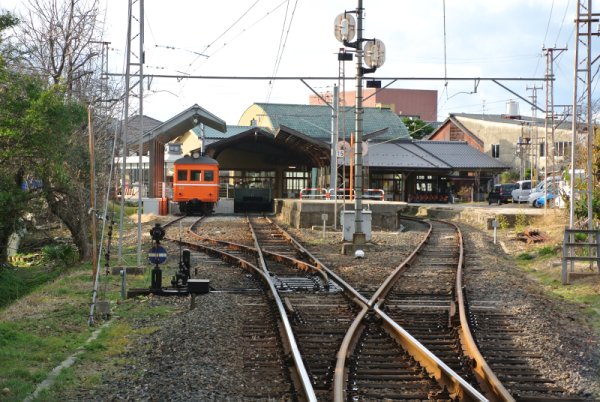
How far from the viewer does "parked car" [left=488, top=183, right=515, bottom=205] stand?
47.6 m

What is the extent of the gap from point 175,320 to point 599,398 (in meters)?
4.87

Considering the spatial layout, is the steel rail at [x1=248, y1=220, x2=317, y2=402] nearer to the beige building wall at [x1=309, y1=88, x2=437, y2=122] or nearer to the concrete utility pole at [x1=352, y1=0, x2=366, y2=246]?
the concrete utility pole at [x1=352, y1=0, x2=366, y2=246]

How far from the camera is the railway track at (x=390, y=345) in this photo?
568 cm

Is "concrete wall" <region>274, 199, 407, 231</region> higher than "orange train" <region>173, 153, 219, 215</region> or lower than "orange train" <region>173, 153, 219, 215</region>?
lower

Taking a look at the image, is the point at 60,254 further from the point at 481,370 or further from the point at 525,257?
the point at 481,370

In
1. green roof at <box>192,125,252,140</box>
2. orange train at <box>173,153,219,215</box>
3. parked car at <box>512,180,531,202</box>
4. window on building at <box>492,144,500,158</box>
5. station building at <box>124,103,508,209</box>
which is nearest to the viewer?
orange train at <box>173,153,219,215</box>

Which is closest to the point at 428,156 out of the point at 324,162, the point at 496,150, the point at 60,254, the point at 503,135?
the point at 324,162

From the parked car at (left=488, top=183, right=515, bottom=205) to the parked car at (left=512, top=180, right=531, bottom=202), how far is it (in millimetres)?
480

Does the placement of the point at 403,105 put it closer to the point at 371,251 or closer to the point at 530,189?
the point at 530,189

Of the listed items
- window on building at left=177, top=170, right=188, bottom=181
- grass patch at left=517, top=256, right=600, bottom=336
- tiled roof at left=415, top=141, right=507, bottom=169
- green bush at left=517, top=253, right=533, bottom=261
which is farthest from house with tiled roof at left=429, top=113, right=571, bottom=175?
grass patch at left=517, top=256, right=600, bottom=336

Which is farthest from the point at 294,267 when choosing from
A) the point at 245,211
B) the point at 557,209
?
the point at 245,211

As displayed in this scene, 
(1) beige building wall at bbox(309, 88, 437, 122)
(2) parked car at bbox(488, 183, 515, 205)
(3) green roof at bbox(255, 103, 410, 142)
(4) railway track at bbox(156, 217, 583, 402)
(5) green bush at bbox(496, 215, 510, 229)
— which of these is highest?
(1) beige building wall at bbox(309, 88, 437, 122)

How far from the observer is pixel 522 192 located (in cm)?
4650

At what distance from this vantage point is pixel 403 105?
4072 inches
